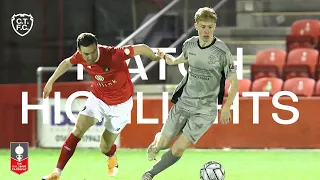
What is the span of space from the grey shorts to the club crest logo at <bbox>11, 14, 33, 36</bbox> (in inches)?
317

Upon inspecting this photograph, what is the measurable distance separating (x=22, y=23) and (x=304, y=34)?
4801mm

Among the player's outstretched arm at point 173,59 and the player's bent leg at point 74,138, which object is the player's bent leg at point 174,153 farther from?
the player's bent leg at point 74,138

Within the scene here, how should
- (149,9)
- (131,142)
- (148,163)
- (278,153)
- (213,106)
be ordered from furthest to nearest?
(149,9), (131,142), (278,153), (148,163), (213,106)

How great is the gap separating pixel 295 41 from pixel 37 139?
4.65m

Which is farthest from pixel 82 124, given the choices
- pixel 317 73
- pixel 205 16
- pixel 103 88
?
pixel 317 73

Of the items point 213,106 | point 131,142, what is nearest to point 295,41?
point 131,142

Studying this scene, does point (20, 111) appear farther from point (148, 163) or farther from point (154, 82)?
point (148, 163)

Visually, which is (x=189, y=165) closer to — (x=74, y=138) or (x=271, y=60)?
(x=74, y=138)

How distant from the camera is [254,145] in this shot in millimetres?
14391

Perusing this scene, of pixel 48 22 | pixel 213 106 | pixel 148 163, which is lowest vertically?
pixel 148 163

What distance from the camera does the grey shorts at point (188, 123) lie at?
8375 mm

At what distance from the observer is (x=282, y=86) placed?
14906 millimetres

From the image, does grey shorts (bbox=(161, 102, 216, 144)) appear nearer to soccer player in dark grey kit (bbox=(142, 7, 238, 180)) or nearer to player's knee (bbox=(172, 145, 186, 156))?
soccer player in dark grey kit (bbox=(142, 7, 238, 180))

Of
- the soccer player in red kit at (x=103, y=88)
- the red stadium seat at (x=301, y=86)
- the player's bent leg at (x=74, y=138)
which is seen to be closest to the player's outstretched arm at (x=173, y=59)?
the soccer player in red kit at (x=103, y=88)
